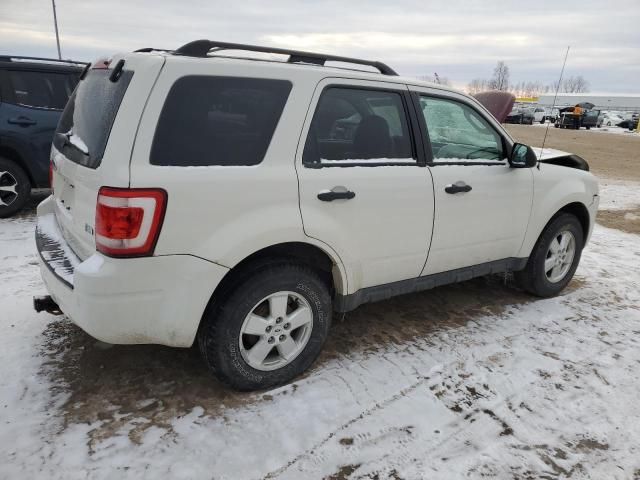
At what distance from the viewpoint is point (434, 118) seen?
138 inches

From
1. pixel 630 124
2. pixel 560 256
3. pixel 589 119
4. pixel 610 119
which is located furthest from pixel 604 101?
pixel 560 256

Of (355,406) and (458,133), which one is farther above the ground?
(458,133)

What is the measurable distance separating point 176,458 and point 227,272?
0.92 meters

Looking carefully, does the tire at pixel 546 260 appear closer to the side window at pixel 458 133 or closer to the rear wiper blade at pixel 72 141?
the side window at pixel 458 133

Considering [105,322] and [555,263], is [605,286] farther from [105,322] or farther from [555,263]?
[105,322]

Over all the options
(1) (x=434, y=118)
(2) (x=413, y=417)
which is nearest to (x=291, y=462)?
(2) (x=413, y=417)

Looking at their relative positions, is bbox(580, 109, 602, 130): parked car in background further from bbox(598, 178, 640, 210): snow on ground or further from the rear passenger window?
the rear passenger window

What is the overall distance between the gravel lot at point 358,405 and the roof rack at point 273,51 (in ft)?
6.16

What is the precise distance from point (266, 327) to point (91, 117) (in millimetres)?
1498

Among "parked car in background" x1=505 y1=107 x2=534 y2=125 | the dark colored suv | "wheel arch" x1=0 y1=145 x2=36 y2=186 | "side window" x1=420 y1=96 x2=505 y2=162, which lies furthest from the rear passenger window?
"parked car in background" x1=505 y1=107 x2=534 y2=125

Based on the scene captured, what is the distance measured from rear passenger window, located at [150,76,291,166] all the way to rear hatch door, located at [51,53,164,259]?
133 mm

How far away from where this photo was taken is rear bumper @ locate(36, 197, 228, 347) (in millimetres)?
2346

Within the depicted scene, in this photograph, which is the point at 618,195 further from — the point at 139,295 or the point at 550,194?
the point at 139,295

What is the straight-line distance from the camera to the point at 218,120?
2529mm
